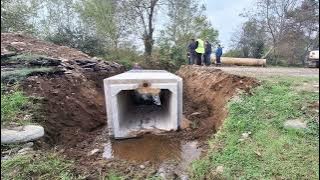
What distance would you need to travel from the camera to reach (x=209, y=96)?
998 centimetres

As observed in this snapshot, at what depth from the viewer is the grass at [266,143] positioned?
4.49 m

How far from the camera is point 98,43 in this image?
20.0 meters

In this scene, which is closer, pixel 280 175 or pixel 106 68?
pixel 280 175

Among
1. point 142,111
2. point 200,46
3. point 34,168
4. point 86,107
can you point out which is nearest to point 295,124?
point 34,168

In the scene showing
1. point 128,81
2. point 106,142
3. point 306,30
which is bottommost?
point 106,142

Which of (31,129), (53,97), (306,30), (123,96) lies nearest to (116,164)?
(31,129)

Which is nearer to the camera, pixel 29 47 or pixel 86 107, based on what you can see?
pixel 86 107

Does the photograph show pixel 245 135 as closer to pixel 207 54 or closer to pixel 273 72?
pixel 273 72

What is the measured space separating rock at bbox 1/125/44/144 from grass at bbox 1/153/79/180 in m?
0.59

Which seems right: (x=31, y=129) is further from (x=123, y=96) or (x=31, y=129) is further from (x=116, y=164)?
(x=123, y=96)

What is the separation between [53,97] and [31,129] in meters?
2.46

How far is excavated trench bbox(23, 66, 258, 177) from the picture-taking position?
6543mm

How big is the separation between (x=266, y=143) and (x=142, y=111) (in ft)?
19.5

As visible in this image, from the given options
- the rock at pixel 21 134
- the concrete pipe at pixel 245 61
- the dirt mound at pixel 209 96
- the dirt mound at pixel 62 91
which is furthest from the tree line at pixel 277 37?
the rock at pixel 21 134
